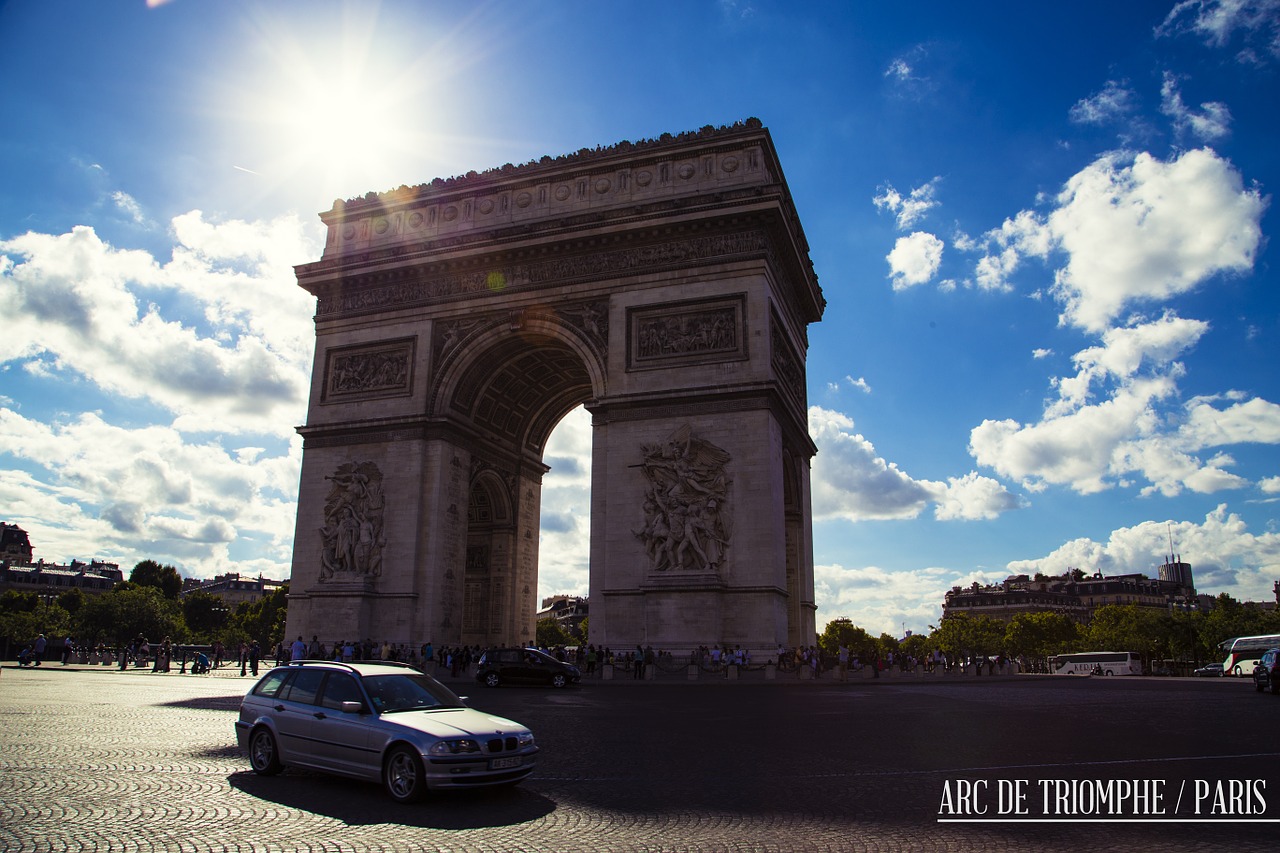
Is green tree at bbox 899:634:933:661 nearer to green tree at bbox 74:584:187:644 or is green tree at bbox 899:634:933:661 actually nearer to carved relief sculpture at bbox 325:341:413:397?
green tree at bbox 74:584:187:644

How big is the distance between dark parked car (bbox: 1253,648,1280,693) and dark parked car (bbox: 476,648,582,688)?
2039 centimetres

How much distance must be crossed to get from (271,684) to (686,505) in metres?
20.7

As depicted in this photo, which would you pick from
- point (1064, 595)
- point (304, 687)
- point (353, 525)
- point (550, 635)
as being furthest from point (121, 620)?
point (1064, 595)

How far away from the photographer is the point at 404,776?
25.4 ft

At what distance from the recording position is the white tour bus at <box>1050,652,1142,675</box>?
6116cm

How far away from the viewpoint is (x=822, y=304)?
136 feet

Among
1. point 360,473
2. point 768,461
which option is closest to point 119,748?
point 768,461

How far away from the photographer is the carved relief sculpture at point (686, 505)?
2888cm

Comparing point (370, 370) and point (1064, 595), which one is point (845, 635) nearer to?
point (1064, 595)

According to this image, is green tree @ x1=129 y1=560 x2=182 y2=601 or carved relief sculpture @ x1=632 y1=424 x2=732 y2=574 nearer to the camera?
carved relief sculpture @ x1=632 y1=424 x2=732 y2=574

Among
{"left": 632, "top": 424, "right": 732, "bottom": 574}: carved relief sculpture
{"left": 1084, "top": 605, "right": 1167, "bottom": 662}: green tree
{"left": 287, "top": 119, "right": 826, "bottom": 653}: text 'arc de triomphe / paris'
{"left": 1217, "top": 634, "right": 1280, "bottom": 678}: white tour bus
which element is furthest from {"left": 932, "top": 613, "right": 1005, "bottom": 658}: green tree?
{"left": 632, "top": 424, "right": 732, "bottom": 574}: carved relief sculpture

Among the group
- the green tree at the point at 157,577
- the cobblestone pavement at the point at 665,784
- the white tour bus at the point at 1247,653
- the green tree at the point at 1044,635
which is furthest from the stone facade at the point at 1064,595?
the cobblestone pavement at the point at 665,784

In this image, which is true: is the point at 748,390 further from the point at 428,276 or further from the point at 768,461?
the point at 428,276

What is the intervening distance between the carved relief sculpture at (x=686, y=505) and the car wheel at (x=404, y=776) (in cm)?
2111
